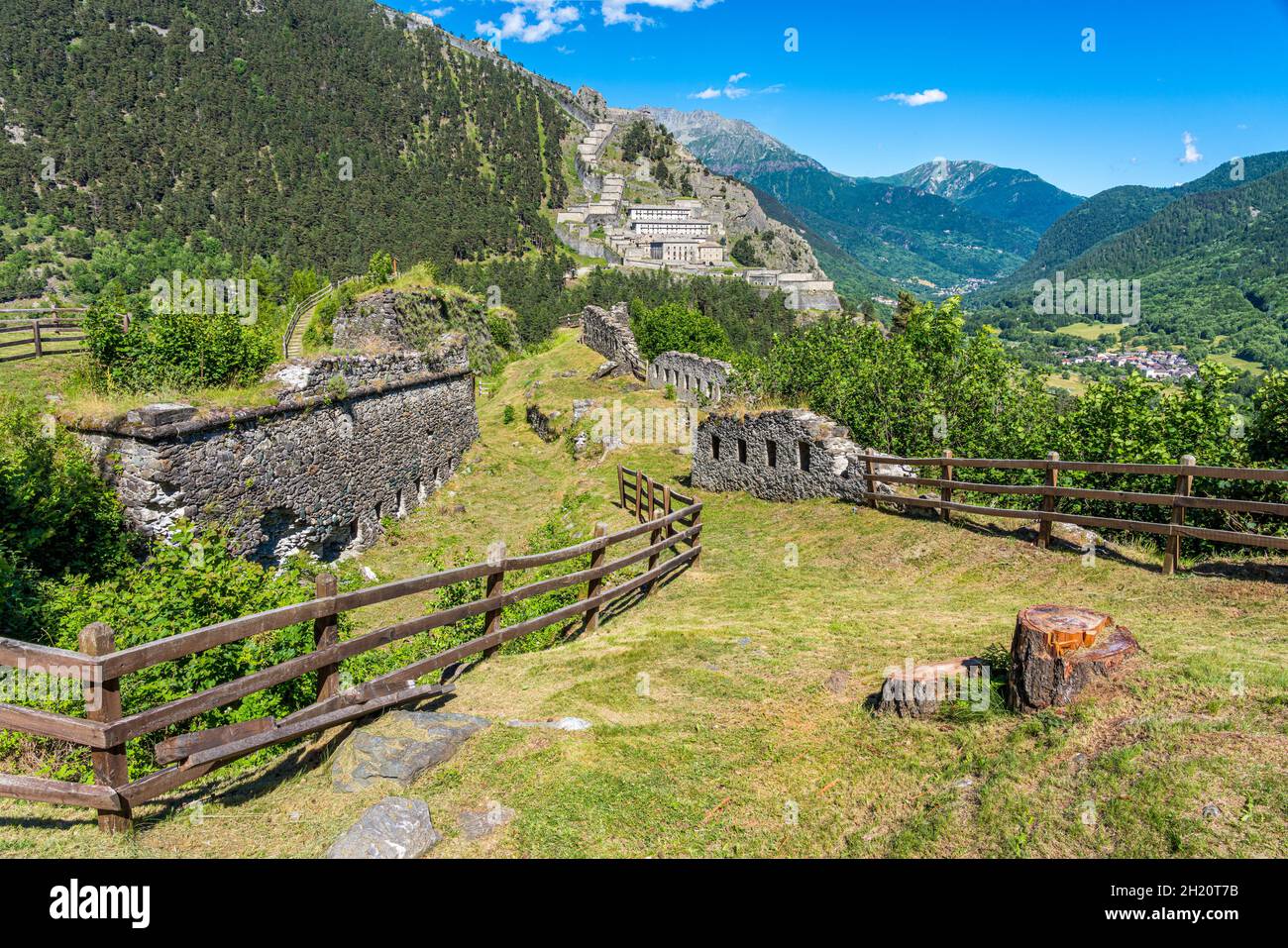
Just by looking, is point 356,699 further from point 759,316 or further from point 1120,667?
point 759,316

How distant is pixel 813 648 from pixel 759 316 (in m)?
73.1

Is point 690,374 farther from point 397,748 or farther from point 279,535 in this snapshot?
point 397,748

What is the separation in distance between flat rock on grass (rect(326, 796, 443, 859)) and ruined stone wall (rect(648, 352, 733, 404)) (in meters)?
25.6

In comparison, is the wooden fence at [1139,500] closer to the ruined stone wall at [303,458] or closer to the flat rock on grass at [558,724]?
the flat rock on grass at [558,724]

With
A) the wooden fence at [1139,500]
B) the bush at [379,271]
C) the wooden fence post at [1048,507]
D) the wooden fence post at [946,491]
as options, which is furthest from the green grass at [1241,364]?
the wooden fence post at [1048,507]

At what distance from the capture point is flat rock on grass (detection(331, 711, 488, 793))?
5184 millimetres

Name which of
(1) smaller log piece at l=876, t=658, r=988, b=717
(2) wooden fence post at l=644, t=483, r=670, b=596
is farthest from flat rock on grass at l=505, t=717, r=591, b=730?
(2) wooden fence post at l=644, t=483, r=670, b=596

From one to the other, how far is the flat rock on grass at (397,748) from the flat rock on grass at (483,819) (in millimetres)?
739

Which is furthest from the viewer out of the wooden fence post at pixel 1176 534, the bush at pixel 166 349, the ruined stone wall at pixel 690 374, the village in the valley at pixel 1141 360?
the village in the valley at pixel 1141 360

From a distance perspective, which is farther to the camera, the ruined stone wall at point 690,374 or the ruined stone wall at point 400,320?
the ruined stone wall at point 690,374

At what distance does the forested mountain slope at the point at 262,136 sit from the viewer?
328ft

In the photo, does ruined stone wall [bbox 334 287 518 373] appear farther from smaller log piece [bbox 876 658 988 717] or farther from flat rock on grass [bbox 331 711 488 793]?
smaller log piece [bbox 876 658 988 717]

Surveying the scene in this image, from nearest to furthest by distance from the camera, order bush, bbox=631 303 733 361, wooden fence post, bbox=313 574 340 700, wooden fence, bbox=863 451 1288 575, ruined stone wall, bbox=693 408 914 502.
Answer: wooden fence post, bbox=313 574 340 700
wooden fence, bbox=863 451 1288 575
ruined stone wall, bbox=693 408 914 502
bush, bbox=631 303 733 361

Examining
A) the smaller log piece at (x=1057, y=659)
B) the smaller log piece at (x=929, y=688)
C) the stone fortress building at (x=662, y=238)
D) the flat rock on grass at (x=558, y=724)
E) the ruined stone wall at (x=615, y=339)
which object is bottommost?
the flat rock on grass at (x=558, y=724)
